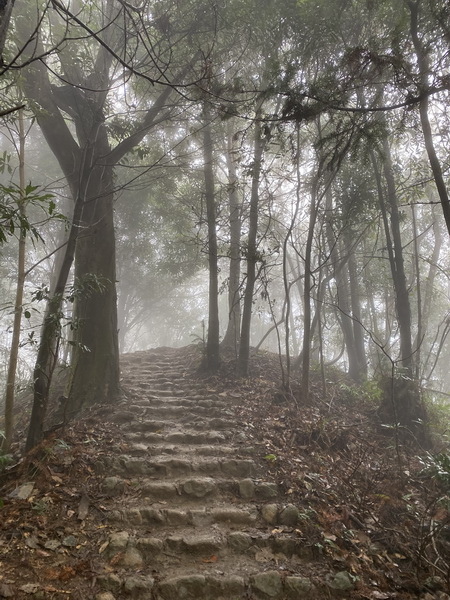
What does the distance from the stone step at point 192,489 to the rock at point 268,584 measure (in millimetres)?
1157

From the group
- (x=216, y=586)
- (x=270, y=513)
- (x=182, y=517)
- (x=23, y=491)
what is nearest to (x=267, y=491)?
(x=270, y=513)

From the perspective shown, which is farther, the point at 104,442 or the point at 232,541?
the point at 104,442

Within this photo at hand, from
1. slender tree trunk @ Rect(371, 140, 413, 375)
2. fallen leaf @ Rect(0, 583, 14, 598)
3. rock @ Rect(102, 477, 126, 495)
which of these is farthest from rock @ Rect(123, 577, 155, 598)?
slender tree trunk @ Rect(371, 140, 413, 375)

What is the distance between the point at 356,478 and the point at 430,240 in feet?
51.7

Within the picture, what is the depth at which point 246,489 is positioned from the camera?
4.77 metres

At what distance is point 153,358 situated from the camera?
12258mm

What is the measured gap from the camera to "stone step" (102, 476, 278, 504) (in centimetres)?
457

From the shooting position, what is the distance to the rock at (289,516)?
13.9 ft

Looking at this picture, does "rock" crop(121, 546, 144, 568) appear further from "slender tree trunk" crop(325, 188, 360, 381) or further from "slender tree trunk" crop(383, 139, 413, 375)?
"slender tree trunk" crop(325, 188, 360, 381)

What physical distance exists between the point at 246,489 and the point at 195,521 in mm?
841

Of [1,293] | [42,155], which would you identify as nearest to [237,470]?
[42,155]

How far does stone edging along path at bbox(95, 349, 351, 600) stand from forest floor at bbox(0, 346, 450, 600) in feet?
0.04

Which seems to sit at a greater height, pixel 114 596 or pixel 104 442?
pixel 104 442

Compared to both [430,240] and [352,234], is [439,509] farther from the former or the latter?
[430,240]
